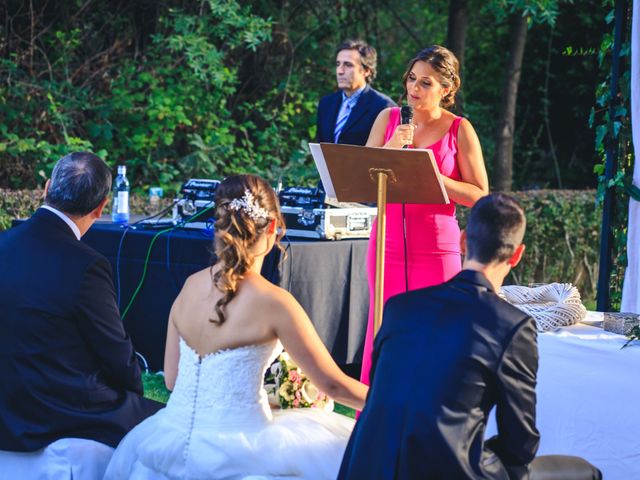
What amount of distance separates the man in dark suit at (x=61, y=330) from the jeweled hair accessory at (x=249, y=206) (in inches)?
19.9

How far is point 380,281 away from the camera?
151 inches

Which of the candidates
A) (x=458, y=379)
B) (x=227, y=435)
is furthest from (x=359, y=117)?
(x=458, y=379)

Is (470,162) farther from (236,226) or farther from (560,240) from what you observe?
(560,240)

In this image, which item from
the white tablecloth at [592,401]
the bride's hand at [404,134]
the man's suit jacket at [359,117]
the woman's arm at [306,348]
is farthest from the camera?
the man's suit jacket at [359,117]

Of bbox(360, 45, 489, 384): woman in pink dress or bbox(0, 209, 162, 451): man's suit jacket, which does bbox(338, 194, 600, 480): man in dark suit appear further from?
bbox(360, 45, 489, 384): woman in pink dress

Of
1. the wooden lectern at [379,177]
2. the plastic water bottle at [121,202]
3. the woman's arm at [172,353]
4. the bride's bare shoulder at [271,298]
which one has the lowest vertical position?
the woman's arm at [172,353]

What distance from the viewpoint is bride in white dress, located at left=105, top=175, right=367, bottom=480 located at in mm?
2986

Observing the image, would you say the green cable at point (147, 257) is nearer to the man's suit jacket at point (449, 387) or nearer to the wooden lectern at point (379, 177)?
the wooden lectern at point (379, 177)

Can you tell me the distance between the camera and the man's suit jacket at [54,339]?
10.4 feet

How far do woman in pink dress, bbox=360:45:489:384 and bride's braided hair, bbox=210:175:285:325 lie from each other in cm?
127

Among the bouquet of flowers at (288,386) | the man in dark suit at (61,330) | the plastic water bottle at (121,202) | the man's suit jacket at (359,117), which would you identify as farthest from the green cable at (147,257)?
the bouquet of flowers at (288,386)

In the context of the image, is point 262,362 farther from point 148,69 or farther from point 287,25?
point 287,25

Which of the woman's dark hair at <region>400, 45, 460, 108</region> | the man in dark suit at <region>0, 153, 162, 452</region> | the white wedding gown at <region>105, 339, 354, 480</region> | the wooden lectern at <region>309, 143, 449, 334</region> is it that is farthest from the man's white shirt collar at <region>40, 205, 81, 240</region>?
the woman's dark hair at <region>400, 45, 460, 108</region>

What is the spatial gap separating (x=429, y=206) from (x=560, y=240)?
5.24m
